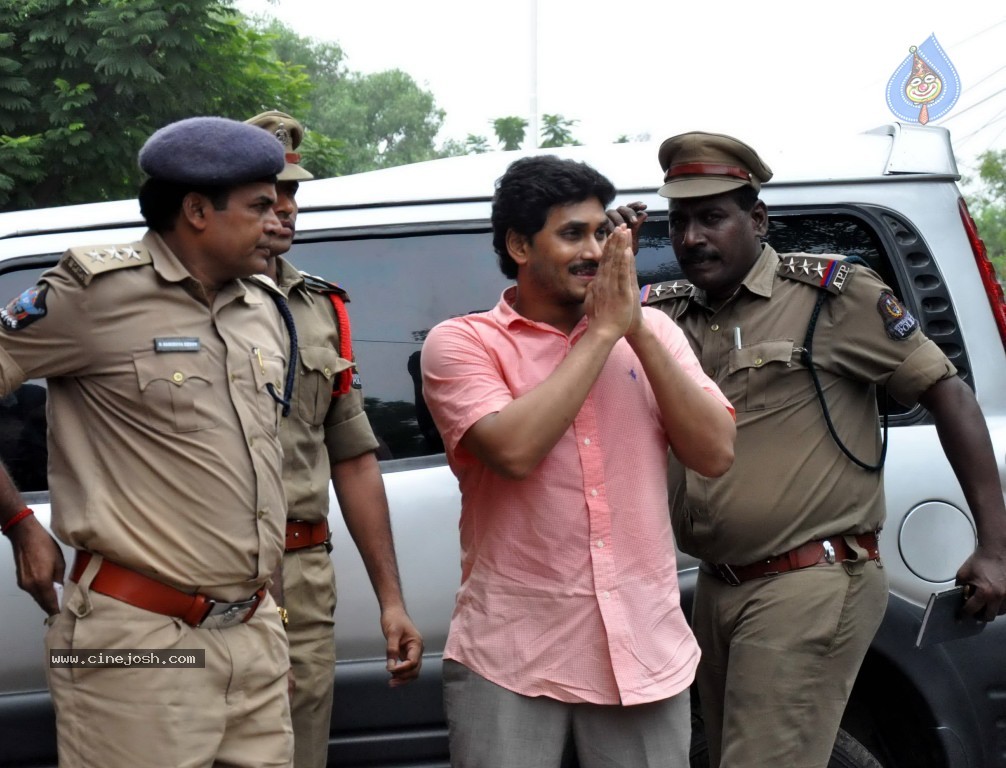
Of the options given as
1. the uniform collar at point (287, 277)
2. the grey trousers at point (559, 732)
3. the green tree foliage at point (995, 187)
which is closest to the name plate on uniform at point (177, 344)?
the uniform collar at point (287, 277)

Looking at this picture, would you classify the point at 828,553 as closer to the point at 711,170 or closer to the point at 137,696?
the point at 711,170

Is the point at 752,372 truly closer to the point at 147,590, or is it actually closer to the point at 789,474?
the point at 789,474

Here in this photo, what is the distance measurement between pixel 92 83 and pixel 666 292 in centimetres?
786

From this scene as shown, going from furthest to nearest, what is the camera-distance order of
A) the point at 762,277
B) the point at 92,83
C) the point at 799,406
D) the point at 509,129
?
the point at 509,129, the point at 92,83, the point at 762,277, the point at 799,406

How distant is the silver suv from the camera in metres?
3.14

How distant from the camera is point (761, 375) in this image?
2.94 m

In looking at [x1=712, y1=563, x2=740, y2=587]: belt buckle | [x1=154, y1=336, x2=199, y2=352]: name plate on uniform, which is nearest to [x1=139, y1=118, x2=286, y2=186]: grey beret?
[x1=154, y1=336, x2=199, y2=352]: name plate on uniform

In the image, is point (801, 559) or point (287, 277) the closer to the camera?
point (801, 559)

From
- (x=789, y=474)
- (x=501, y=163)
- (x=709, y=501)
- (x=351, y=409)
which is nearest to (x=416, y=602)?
(x=351, y=409)

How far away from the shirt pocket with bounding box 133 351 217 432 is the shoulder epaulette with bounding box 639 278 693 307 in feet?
4.22

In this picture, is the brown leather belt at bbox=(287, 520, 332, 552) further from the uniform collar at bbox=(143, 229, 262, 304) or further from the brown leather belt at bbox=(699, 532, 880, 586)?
the brown leather belt at bbox=(699, 532, 880, 586)

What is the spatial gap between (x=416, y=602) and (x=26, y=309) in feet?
4.39

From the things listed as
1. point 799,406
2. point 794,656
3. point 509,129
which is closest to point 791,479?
point 799,406

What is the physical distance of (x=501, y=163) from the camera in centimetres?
346
